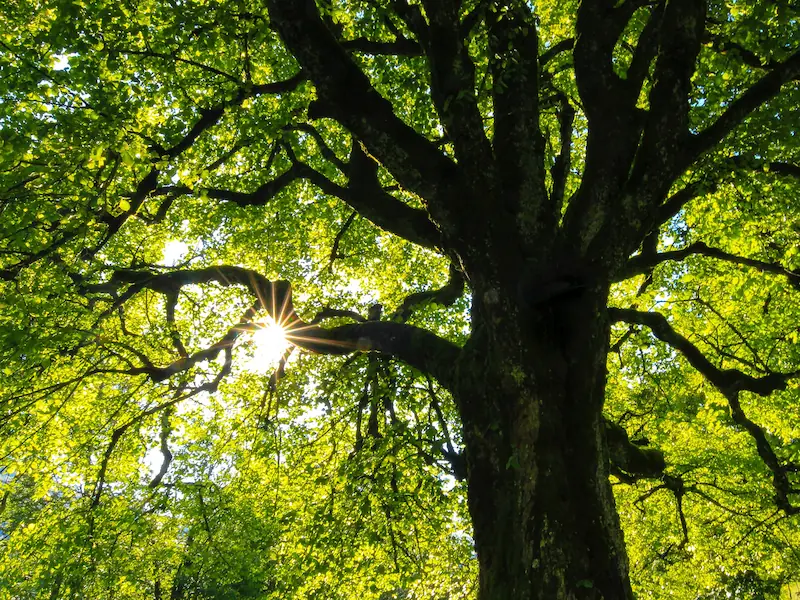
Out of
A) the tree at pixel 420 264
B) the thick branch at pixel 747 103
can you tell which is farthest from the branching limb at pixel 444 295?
the thick branch at pixel 747 103

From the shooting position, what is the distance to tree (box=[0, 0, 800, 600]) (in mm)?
4664

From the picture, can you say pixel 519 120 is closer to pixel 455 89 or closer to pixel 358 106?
pixel 455 89

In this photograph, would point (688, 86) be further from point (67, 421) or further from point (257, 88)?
point (67, 421)

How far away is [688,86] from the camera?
5031mm

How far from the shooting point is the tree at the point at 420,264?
4.66m

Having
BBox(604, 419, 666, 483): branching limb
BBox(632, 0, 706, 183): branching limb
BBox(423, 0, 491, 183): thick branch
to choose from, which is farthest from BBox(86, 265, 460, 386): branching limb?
BBox(604, 419, 666, 483): branching limb

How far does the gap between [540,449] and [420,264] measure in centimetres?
900

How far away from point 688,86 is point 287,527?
8025 mm

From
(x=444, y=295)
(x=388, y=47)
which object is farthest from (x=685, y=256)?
(x=388, y=47)

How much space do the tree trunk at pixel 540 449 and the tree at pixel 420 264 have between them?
0.9 inches

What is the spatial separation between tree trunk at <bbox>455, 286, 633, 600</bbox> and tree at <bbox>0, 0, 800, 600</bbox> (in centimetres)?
2

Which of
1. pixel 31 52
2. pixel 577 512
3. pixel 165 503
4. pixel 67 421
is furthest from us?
pixel 67 421

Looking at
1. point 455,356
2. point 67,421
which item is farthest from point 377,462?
point 67,421

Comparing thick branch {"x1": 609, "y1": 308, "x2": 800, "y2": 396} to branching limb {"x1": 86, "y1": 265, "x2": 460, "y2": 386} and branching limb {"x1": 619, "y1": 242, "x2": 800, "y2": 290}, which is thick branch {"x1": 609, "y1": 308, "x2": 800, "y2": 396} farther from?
branching limb {"x1": 86, "y1": 265, "x2": 460, "y2": 386}
